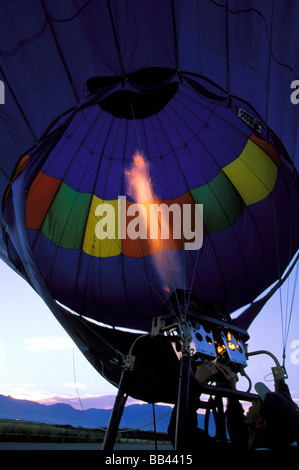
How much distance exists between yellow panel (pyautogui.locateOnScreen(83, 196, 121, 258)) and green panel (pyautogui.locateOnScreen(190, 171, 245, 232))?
4.74 feet

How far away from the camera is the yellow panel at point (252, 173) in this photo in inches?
170

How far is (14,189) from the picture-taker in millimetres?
2766

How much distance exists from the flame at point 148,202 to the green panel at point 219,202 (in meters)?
0.70

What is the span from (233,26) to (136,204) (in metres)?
2.98

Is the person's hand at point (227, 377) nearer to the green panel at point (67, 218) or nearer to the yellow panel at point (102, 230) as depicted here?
the yellow panel at point (102, 230)

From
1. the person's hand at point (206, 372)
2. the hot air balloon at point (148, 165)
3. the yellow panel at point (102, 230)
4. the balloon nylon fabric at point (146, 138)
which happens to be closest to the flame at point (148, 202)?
the hot air balloon at point (148, 165)

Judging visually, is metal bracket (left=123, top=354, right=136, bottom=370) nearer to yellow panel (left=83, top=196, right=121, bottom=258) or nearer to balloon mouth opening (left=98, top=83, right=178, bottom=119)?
yellow panel (left=83, top=196, right=121, bottom=258)

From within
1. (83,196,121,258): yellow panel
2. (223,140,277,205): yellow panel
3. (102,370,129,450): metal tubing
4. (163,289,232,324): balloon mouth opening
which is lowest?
(102,370,129,450): metal tubing

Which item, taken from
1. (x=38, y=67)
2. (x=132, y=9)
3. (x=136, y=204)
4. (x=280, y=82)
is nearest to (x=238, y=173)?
(x=136, y=204)

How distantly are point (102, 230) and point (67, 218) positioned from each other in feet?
2.06

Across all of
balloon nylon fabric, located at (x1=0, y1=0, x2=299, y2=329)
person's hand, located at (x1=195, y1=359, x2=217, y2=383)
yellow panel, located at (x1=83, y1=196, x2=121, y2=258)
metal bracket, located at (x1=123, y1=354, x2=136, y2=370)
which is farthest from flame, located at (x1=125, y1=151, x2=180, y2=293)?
person's hand, located at (x1=195, y1=359, x2=217, y2=383)

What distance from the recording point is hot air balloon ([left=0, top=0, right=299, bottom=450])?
230cm

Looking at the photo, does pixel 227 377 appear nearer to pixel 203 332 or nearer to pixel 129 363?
pixel 203 332

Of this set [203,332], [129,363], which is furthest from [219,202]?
[129,363]
